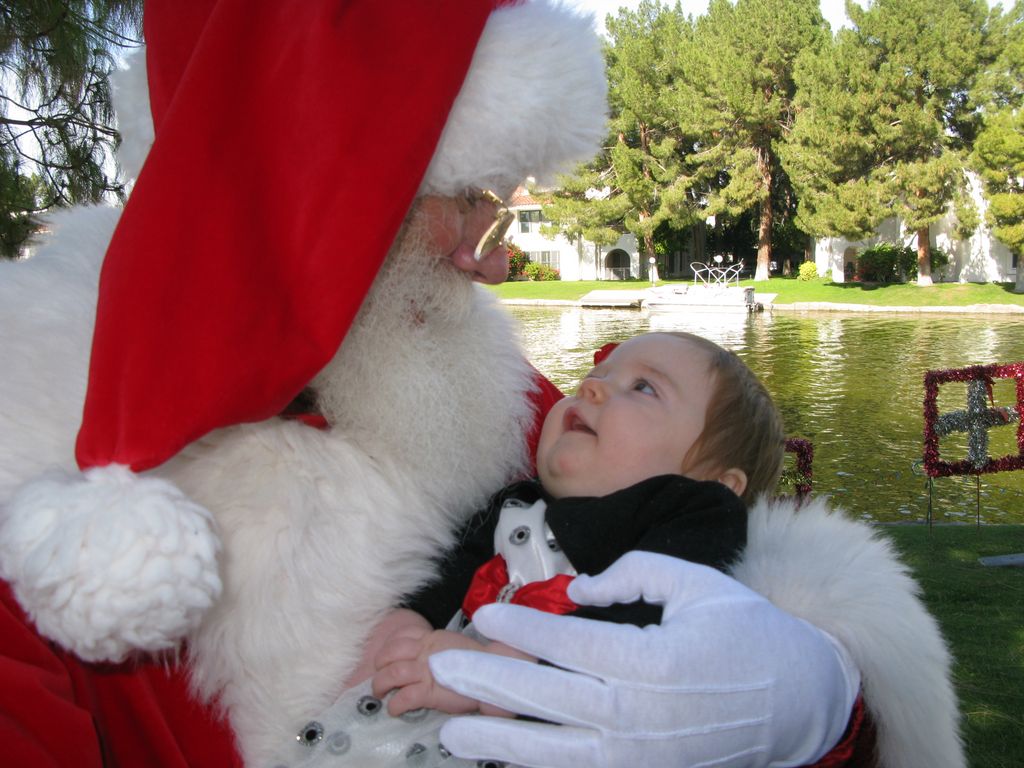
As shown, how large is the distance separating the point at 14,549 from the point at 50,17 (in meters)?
3.58

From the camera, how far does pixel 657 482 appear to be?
1368mm

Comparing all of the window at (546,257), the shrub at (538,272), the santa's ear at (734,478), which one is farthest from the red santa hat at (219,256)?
the window at (546,257)

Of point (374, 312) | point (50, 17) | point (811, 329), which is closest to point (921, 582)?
point (374, 312)

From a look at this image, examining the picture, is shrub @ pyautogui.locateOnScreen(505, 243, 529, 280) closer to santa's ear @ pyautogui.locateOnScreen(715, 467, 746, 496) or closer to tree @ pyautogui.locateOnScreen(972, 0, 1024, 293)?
tree @ pyautogui.locateOnScreen(972, 0, 1024, 293)

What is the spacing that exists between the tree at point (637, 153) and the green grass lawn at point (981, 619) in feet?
77.9

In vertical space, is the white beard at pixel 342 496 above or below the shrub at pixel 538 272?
below

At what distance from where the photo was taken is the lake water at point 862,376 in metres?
6.50

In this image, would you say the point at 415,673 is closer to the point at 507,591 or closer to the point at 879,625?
the point at 507,591

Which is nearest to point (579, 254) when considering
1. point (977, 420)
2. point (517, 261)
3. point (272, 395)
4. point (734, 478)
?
point (517, 261)

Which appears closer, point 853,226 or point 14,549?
point 14,549

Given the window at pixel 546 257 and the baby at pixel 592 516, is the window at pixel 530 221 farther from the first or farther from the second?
the baby at pixel 592 516

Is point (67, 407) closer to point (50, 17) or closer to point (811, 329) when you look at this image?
point (50, 17)

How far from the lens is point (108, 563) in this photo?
2.85ft

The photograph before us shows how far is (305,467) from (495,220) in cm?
45
